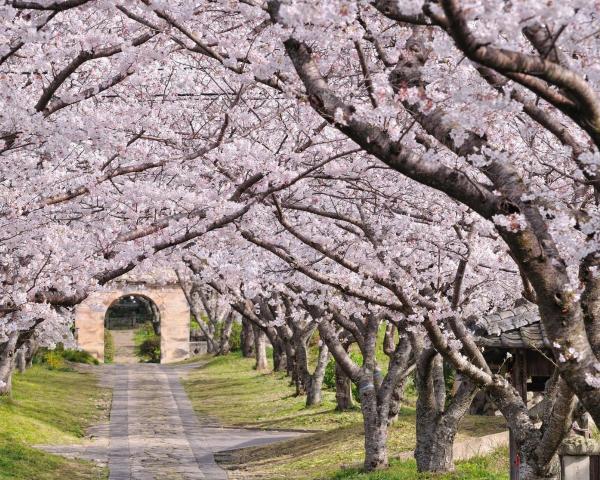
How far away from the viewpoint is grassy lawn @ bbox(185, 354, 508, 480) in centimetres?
1550

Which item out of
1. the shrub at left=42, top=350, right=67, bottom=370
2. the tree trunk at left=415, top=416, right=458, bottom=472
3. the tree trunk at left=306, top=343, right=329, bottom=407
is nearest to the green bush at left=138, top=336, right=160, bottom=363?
the shrub at left=42, top=350, right=67, bottom=370

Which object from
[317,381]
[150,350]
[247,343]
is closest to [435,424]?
[317,381]

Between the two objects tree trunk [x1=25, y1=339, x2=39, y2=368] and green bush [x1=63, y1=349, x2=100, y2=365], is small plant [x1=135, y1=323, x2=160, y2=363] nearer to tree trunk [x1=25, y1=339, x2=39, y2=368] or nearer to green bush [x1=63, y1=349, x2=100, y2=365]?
green bush [x1=63, y1=349, x2=100, y2=365]

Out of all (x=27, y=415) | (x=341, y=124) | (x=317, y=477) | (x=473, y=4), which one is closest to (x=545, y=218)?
(x=341, y=124)

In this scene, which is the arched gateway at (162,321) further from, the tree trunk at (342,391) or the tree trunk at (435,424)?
the tree trunk at (435,424)

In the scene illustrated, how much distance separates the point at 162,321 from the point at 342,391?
87.5 feet

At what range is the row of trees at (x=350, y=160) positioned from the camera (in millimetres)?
5207

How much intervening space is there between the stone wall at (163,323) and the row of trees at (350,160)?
3384cm

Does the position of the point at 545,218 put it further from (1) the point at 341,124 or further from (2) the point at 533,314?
(2) the point at 533,314

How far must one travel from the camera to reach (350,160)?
10.4 meters

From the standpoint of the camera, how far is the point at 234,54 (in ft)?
22.4

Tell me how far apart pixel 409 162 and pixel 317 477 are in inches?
447

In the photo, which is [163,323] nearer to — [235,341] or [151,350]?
[235,341]

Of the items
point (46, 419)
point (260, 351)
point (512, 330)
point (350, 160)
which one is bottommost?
point (46, 419)
